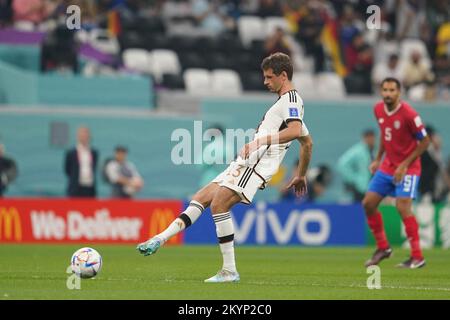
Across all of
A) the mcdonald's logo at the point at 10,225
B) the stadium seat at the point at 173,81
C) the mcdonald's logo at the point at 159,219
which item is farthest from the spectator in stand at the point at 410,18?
the mcdonald's logo at the point at 10,225

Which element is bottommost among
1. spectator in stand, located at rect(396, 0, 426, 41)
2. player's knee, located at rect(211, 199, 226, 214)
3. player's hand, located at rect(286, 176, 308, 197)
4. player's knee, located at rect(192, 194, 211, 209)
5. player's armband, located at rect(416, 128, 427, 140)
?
player's knee, located at rect(211, 199, 226, 214)

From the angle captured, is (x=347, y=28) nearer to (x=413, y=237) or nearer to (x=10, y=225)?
(x=10, y=225)

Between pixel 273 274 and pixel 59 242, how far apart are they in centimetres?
855

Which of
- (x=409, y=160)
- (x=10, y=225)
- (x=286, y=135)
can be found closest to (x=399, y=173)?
(x=409, y=160)

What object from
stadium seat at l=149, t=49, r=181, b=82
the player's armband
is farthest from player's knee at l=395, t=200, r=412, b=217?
stadium seat at l=149, t=49, r=181, b=82

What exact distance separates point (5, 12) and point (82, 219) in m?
6.35

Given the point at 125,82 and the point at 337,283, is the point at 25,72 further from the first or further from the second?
the point at 337,283

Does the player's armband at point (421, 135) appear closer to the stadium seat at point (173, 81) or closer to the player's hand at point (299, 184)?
the player's hand at point (299, 184)

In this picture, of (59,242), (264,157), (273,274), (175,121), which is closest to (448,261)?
(273,274)

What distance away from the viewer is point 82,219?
21.2 metres

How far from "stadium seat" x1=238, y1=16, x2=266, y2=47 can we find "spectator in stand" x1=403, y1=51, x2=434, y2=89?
3623 mm

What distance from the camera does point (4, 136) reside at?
2403cm

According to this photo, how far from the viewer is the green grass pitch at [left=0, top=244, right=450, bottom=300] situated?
10.2 metres

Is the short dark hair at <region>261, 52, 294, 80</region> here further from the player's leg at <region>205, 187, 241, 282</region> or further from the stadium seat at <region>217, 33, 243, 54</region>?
the stadium seat at <region>217, 33, 243, 54</region>
